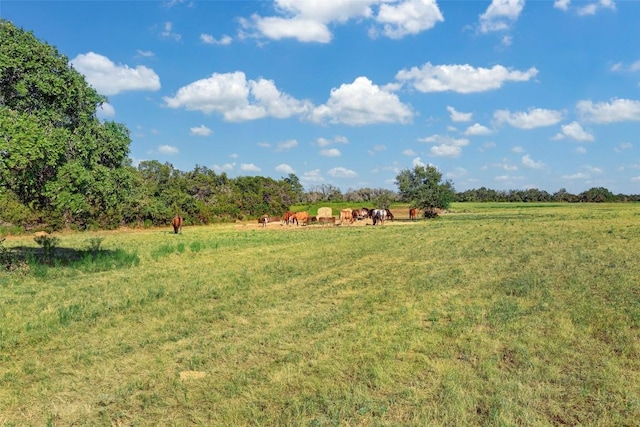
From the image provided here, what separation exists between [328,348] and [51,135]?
14937 millimetres

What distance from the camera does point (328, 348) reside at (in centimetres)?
794

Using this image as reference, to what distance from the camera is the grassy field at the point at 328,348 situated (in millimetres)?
5711

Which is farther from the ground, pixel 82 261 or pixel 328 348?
pixel 82 261

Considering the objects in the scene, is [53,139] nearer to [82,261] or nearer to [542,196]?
[82,261]

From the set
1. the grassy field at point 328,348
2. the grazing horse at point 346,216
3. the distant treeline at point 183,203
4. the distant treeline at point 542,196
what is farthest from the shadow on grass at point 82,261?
the distant treeline at point 542,196

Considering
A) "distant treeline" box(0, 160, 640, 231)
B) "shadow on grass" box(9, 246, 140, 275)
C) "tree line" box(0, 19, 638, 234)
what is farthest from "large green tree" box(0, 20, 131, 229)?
"distant treeline" box(0, 160, 640, 231)

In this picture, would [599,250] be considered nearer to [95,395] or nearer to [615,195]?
[95,395]

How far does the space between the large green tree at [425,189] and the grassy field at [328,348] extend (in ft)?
161

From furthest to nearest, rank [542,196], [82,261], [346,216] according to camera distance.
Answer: [542,196]
[346,216]
[82,261]

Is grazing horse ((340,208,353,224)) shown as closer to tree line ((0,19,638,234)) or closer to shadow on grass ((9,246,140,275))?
tree line ((0,19,638,234))

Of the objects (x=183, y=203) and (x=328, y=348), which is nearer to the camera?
(x=328, y=348)

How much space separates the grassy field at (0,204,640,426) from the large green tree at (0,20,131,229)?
395 cm

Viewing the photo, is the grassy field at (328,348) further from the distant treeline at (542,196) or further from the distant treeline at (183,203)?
the distant treeline at (542,196)

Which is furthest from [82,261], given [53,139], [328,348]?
[328,348]
